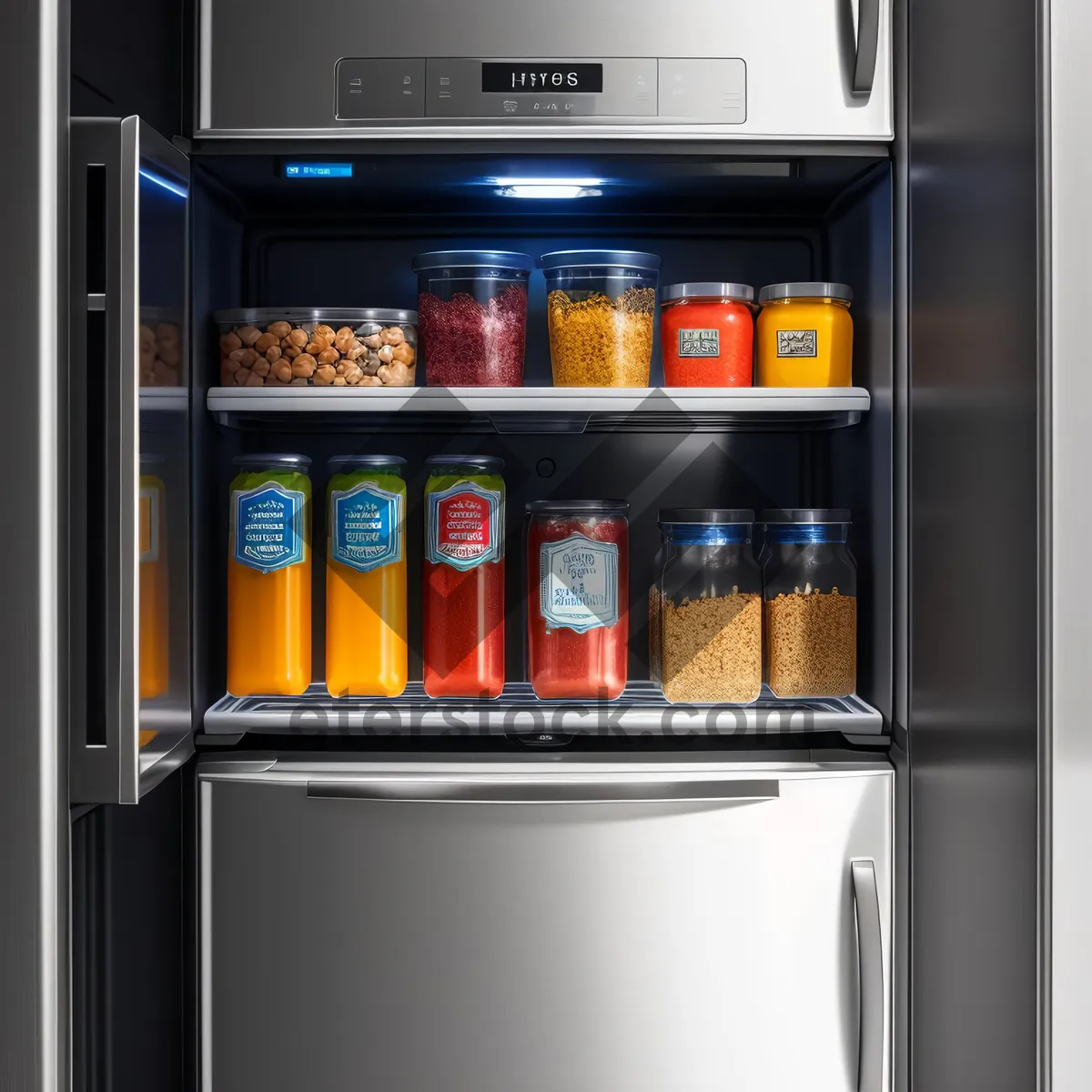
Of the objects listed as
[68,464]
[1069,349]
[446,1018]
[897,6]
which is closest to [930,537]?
[1069,349]

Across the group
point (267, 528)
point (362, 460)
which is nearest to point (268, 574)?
point (267, 528)

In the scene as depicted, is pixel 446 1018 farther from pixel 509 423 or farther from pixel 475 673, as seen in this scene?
pixel 509 423

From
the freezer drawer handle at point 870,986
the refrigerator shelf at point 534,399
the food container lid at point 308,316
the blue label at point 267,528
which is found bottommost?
the freezer drawer handle at point 870,986

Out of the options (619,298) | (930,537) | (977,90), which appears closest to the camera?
(977,90)

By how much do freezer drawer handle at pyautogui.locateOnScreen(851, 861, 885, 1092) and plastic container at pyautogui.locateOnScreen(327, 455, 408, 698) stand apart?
546 millimetres

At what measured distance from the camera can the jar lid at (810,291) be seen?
1.09m

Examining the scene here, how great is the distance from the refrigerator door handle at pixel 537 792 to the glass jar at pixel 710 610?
4.3 inches

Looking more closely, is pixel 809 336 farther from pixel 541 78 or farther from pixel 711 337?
pixel 541 78

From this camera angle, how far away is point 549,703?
1.10 meters

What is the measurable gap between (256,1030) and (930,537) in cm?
86

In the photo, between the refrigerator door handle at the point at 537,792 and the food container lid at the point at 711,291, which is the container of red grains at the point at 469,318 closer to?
the food container lid at the point at 711,291

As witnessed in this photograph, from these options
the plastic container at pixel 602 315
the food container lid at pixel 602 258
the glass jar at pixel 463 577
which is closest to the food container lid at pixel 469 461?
the glass jar at pixel 463 577

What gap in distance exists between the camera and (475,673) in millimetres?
1109

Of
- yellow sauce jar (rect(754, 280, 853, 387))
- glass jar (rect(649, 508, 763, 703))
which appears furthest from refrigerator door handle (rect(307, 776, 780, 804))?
yellow sauce jar (rect(754, 280, 853, 387))
